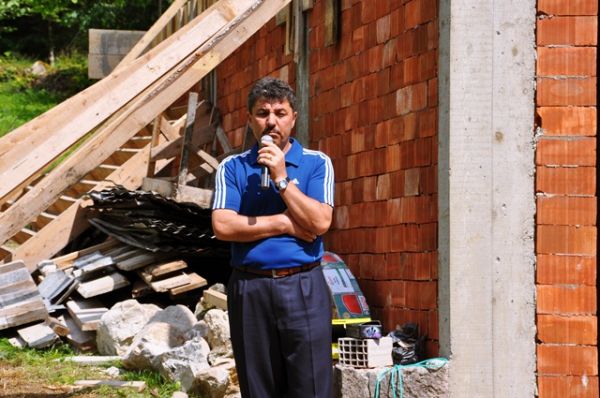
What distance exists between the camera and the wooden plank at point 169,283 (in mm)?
8445

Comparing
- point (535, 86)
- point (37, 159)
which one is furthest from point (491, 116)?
point (37, 159)

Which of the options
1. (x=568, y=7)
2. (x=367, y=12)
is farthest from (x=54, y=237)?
(x=568, y=7)

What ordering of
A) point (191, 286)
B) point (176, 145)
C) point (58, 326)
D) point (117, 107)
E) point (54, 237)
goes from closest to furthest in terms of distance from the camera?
point (117, 107) → point (58, 326) → point (191, 286) → point (54, 237) → point (176, 145)

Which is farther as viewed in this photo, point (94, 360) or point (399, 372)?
point (94, 360)

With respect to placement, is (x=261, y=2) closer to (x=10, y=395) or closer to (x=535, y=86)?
(x=535, y=86)

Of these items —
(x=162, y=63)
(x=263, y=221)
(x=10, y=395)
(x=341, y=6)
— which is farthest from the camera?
(x=341, y=6)

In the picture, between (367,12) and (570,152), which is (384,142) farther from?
(570,152)

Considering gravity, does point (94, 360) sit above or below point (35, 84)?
below

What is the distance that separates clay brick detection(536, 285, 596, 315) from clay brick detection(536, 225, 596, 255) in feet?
0.63

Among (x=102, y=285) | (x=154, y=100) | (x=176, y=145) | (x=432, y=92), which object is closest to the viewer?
(x=432, y=92)

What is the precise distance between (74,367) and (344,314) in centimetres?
243

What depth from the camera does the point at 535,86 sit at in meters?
5.47

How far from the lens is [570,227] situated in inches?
213

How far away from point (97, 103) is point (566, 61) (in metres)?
2.58
